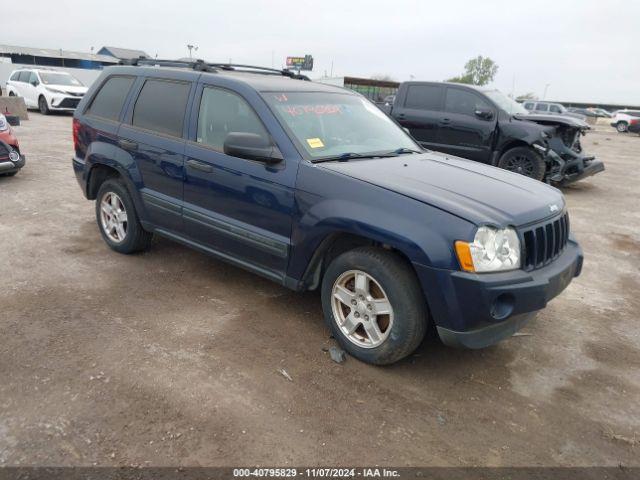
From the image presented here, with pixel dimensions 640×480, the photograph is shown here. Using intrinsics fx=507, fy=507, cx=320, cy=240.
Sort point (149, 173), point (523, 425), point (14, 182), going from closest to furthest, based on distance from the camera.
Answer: point (523, 425)
point (149, 173)
point (14, 182)

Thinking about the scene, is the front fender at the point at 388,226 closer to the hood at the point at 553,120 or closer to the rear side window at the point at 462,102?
the rear side window at the point at 462,102

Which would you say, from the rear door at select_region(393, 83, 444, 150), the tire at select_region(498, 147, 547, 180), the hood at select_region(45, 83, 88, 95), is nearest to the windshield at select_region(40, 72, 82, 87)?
the hood at select_region(45, 83, 88, 95)

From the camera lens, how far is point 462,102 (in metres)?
9.62

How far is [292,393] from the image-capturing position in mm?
3021

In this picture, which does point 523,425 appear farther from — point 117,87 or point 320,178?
point 117,87

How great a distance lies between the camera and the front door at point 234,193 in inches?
141

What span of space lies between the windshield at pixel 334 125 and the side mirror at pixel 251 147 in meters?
0.23

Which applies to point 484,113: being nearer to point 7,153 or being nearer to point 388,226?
point 388,226

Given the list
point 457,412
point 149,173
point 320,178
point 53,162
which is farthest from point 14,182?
point 457,412

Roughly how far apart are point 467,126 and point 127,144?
22.1ft

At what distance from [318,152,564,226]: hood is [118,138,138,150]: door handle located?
199 cm

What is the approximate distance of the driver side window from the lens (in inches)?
150

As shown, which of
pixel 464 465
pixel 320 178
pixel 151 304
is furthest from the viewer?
pixel 151 304

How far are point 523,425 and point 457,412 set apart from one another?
365mm
